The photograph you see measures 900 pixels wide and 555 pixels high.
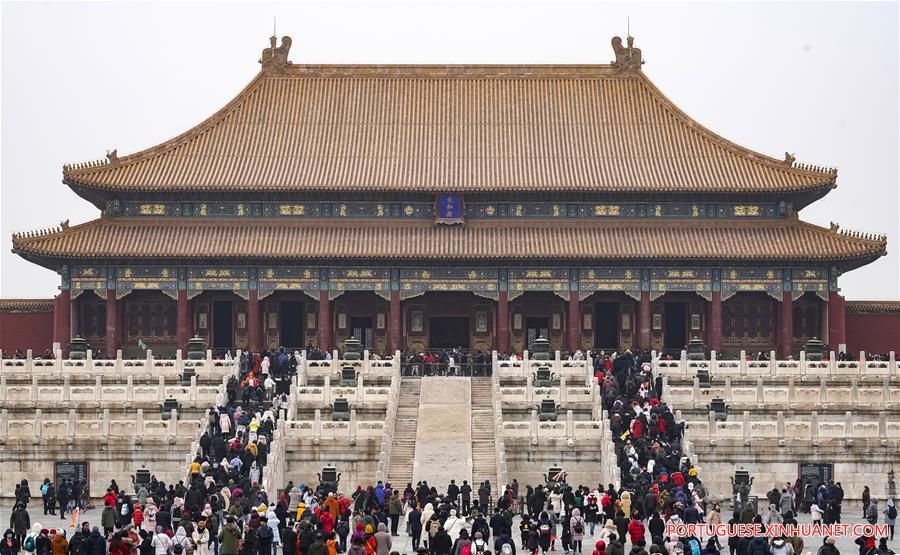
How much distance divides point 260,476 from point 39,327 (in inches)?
1269

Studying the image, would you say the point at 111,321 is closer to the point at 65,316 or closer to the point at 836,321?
the point at 65,316

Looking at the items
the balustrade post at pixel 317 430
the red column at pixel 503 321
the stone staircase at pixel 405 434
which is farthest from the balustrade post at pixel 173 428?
the red column at pixel 503 321

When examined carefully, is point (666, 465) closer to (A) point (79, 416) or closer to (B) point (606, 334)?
(A) point (79, 416)

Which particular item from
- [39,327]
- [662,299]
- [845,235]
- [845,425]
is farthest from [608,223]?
[845,425]

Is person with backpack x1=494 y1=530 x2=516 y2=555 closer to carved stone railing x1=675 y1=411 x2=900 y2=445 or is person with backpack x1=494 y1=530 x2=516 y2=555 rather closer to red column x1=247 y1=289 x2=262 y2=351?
carved stone railing x1=675 y1=411 x2=900 y2=445

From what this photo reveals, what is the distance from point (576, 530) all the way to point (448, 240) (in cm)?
3643

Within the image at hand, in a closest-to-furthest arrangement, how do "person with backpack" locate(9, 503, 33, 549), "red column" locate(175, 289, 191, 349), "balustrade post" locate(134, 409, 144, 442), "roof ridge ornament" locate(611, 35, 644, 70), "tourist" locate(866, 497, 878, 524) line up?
"person with backpack" locate(9, 503, 33, 549) → "tourist" locate(866, 497, 878, 524) → "balustrade post" locate(134, 409, 144, 442) → "red column" locate(175, 289, 191, 349) → "roof ridge ornament" locate(611, 35, 644, 70)

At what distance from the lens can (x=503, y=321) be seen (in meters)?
80.2

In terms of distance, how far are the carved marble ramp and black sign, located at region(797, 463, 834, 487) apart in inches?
335

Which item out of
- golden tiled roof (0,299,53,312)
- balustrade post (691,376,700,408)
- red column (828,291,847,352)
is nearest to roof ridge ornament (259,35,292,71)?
golden tiled roof (0,299,53,312)

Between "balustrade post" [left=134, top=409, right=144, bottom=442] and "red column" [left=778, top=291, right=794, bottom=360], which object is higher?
"red column" [left=778, top=291, right=794, bottom=360]

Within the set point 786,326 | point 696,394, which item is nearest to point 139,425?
point 696,394

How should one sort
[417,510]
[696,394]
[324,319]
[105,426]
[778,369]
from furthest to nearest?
[324,319]
[778,369]
[696,394]
[105,426]
[417,510]

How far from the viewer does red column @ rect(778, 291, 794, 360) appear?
80.0 m
